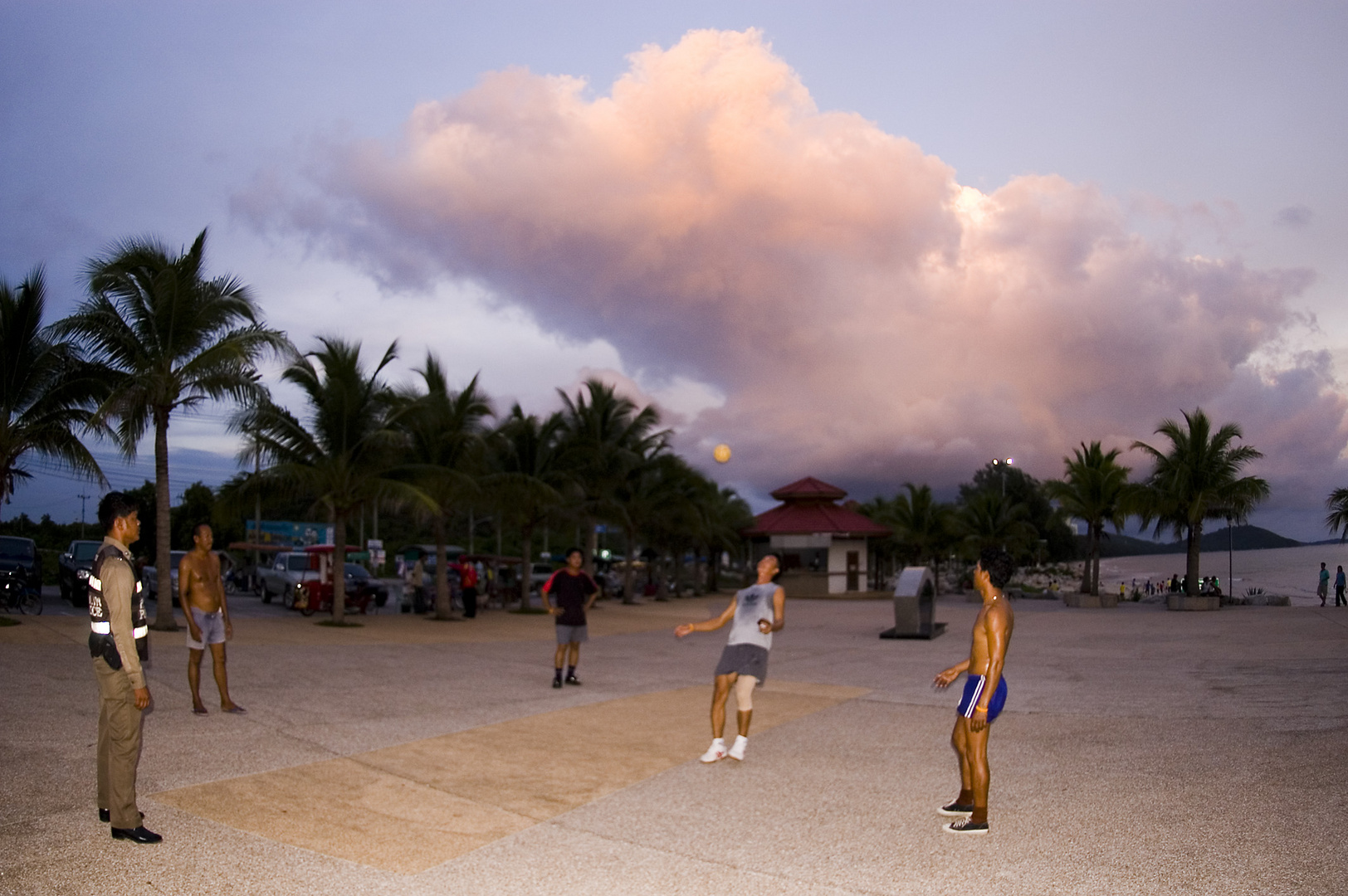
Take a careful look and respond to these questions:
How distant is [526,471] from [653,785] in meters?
22.4

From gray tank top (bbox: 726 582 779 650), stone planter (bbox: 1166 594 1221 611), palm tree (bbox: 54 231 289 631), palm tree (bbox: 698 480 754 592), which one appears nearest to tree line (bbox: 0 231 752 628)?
palm tree (bbox: 54 231 289 631)

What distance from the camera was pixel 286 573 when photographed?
95.1 feet

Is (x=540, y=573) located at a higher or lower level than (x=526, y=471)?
lower

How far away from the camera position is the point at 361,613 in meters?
26.3

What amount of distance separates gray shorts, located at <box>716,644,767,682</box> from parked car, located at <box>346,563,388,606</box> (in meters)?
20.5

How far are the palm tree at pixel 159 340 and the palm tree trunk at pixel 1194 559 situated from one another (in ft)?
101

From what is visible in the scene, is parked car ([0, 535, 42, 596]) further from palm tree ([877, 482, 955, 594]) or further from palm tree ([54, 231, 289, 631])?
palm tree ([877, 482, 955, 594])

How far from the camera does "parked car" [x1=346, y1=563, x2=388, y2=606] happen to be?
27.9 metres

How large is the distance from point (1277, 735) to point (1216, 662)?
24.2 ft

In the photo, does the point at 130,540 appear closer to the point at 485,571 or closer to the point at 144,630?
the point at 144,630

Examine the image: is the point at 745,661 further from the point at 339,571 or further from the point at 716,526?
the point at 716,526

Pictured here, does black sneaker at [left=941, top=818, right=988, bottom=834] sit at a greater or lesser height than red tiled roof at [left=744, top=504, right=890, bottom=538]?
lesser

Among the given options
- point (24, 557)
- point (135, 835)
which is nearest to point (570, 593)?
point (135, 835)

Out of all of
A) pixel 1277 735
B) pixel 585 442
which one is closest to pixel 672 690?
pixel 1277 735
